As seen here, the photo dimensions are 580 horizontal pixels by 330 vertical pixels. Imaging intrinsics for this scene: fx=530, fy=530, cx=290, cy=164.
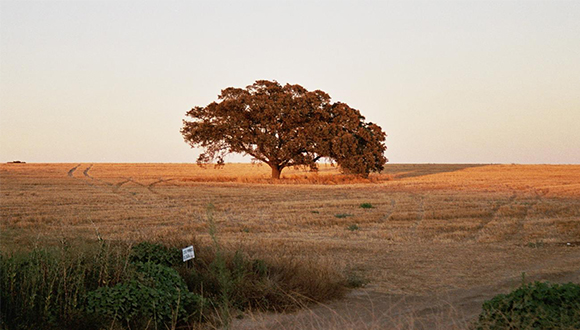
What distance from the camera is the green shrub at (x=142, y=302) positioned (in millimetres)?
7711

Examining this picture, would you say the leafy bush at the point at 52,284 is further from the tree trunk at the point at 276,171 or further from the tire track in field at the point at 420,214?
the tree trunk at the point at 276,171

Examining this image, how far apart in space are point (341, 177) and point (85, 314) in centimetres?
4397

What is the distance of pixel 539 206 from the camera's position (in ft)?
79.4

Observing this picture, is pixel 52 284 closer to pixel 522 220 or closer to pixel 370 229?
pixel 370 229

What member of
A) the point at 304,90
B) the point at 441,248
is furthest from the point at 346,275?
the point at 304,90

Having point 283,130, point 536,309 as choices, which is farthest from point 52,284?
point 283,130

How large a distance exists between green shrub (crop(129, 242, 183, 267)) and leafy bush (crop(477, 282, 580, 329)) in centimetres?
582

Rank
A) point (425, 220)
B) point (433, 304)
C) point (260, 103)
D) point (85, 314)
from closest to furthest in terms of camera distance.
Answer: point (85, 314), point (433, 304), point (425, 220), point (260, 103)

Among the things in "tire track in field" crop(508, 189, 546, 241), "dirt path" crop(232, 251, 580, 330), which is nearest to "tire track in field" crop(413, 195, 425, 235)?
"tire track in field" crop(508, 189, 546, 241)

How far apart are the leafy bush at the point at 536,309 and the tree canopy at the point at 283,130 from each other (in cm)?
3803

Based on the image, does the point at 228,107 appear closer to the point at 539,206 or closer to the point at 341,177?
the point at 341,177

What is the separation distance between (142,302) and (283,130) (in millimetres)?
39430

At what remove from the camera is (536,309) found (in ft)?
21.8

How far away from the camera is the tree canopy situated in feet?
149
